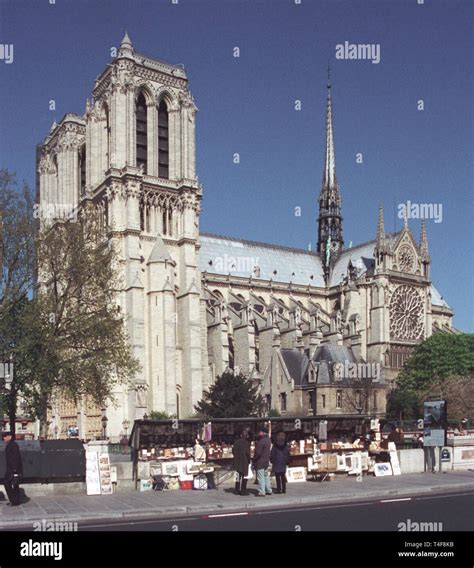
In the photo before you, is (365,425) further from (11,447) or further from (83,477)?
(11,447)

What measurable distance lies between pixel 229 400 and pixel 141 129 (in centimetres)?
2710

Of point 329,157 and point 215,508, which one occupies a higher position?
point 329,157

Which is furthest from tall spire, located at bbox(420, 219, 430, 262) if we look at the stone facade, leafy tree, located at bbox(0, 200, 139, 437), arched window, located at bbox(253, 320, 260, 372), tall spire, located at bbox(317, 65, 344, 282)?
leafy tree, located at bbox(0, 200, 139, 437)

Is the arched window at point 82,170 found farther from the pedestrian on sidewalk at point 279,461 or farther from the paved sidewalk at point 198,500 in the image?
the pedestrian on sidewalk at point 279,461

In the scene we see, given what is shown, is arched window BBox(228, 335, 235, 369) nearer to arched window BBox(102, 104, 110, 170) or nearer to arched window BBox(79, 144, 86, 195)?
arched window BBox(102, 104, 110, 170)

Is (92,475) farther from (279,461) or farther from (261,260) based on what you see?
(261,260)

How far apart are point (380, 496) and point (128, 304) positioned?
4252cm

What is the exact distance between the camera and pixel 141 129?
2731 inches

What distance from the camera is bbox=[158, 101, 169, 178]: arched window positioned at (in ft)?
228

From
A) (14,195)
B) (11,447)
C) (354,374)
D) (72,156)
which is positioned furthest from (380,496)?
(72,156)

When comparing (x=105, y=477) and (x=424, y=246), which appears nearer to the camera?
(x=105, y=477)

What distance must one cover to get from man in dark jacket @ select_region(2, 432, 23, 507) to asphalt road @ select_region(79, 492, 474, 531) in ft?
12.0

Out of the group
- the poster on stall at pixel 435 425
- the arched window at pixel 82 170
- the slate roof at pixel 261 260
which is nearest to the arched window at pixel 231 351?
the slate roof at pixel 261 260

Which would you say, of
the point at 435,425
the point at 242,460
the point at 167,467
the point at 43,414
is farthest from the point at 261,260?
the point at 242,460
